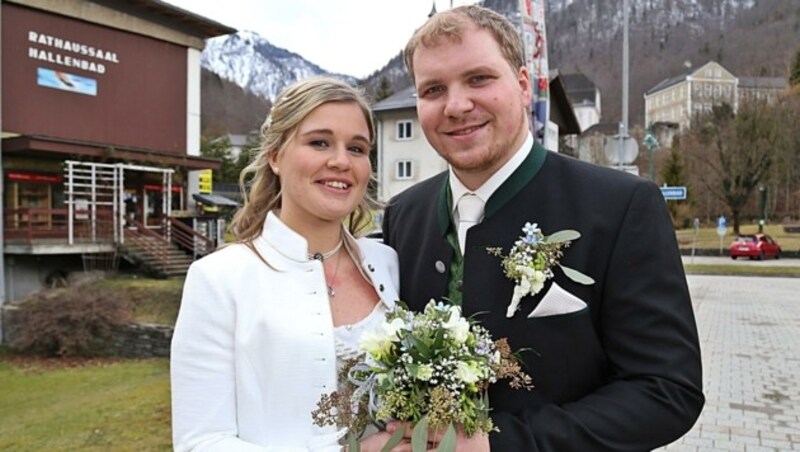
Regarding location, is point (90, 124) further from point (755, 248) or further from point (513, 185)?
point (755, 248)

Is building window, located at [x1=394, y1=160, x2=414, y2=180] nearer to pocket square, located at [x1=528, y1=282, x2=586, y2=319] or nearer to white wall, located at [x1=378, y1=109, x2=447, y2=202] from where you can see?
white wall, located at [x1=378, y1=109, x2=447, y2=202]

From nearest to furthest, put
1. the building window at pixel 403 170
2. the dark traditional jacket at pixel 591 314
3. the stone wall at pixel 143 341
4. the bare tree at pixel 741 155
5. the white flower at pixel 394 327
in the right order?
the white flower at pixel 394 327, the dark traditional jacket at pixel 591 314, the stone wall at pixel 143 341, the building window at pixel 403 170, the bare tree at pixel 741 155

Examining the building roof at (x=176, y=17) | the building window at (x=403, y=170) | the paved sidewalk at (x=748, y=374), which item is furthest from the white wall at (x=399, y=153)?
the paved sidewalk at (x=748, y=374)

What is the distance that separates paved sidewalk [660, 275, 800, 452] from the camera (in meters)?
6.42

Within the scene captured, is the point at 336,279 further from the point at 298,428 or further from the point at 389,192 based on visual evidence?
the point at 389,192

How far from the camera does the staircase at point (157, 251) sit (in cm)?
2020

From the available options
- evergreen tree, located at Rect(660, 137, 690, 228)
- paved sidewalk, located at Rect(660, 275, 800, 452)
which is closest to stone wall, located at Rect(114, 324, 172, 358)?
paved sidewalk, located at Rect(660, 275, 800, 452)

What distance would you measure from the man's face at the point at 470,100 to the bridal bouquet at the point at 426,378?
25.0 inches

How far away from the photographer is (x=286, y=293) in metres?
2.09

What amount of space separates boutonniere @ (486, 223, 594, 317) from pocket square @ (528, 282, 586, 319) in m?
0.04

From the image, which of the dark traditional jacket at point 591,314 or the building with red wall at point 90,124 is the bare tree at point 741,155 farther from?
the dark traditional jacket at point 591,314

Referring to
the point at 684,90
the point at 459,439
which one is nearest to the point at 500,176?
the point at 459,439

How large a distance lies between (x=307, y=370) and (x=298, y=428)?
18 cm

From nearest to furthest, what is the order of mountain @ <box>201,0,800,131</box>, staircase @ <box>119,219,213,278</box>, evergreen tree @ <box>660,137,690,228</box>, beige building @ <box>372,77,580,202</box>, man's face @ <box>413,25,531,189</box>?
man's face @ <box>413,25,531,189</box> → staircase @ <box>119,219,213,278</box> → beige building @ <box>372,77,580,202</box> → evergreen tree @ <box>660,137,690,228</box> → mountain @ <box>201,0,800,131</box>
